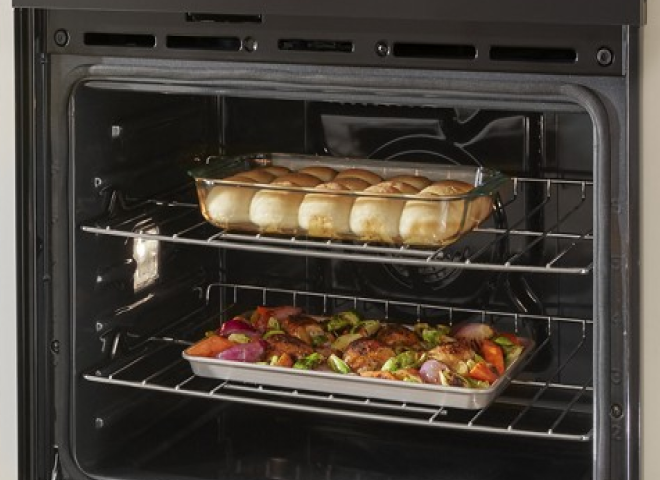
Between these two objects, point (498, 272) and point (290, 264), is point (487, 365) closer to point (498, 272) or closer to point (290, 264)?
point (498, 272)

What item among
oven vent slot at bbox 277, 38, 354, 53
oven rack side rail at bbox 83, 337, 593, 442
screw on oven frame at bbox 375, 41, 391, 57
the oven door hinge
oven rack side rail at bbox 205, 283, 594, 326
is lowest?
the oven door hinge

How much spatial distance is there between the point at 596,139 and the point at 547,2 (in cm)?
19

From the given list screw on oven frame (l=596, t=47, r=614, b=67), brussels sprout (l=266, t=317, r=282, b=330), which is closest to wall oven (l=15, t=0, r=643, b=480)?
screw on oven frame (l=596, t=47, r=614, b=67)

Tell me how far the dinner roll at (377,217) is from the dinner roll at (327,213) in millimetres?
18

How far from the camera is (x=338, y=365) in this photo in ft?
7.27

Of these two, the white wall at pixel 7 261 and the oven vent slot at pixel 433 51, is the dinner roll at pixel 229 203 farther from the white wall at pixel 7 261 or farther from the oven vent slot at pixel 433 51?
the oven vent slot at pixel 433 51

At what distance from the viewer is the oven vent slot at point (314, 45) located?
6.34ft

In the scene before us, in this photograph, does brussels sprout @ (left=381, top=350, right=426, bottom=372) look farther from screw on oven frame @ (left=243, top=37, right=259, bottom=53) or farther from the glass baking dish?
screw on oven frame @ (left=243, top=37, right=259, bottom=53)

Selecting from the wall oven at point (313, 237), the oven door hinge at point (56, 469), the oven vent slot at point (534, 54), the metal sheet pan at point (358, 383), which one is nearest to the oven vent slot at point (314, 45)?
the wall oven at point (313, 237)

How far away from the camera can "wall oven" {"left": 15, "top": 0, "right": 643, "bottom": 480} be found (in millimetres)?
1831

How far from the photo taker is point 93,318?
87.8 inches

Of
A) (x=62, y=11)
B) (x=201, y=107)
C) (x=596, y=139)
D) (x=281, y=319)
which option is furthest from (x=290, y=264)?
(x=596, y=139)

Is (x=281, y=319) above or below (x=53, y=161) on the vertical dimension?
below

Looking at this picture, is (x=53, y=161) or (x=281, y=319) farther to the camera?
(x=281, y=319)
